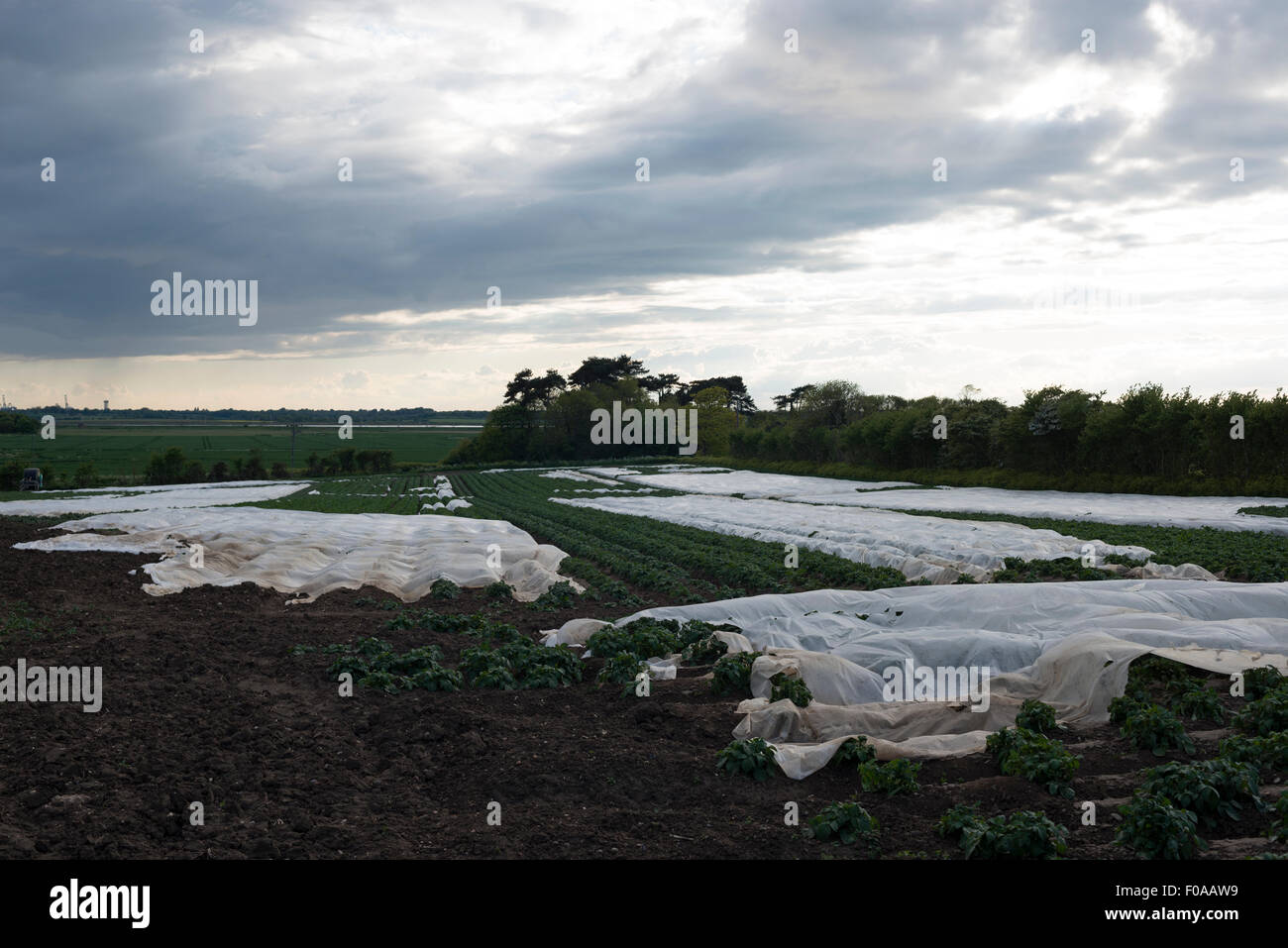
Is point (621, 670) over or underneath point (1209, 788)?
underneath

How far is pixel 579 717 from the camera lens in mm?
7754

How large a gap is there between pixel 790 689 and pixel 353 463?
59857 millimetres

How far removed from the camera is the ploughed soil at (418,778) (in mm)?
5070

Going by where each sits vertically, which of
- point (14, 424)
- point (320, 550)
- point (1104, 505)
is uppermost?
point (14, 424)

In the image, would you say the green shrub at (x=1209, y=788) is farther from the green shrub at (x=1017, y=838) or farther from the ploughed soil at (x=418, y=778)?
the green shrub at (x=1017, y=838)

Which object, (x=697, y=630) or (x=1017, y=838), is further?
(x=697, y=630)

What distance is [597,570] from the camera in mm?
16391

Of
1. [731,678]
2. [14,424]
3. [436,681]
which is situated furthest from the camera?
[14,424]

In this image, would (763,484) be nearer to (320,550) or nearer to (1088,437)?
(1088,437)

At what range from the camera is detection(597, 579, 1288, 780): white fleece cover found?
279 inches

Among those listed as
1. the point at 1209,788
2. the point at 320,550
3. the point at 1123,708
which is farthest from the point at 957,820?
the point at 320,550
